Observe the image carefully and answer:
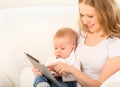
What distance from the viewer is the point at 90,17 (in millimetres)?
1558

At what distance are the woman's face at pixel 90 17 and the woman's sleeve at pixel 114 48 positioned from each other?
4.5 inches

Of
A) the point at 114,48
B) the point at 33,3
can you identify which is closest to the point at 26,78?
the point at 114,48

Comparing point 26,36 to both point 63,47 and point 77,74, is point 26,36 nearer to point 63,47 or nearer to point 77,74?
point 63,47

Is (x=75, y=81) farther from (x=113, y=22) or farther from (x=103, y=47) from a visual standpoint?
(x=113, y=22)

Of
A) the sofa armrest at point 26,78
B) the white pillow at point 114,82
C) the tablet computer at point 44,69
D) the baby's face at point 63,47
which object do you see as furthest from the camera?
the sofa armrest at point 26,78

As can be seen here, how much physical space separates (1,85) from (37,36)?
0.39m

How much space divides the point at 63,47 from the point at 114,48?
31cm

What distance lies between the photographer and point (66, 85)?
63.8 inches

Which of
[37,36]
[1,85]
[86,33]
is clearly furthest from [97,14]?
[1,85]

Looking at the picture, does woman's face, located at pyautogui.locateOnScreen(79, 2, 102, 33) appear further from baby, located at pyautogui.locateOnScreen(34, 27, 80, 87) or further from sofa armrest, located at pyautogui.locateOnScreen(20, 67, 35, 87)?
sofa armrest, located at pyautogui.locateOnScreen(20, 67, 35, 87)

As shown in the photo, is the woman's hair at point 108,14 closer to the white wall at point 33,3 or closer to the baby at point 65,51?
Result: the baby at point 65,51

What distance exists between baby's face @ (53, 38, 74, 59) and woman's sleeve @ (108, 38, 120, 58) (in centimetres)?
26

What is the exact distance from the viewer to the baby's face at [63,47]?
1682 millimetres

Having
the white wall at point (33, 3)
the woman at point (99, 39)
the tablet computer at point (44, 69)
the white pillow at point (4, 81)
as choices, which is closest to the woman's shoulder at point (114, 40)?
the woman at point (99, 39)
